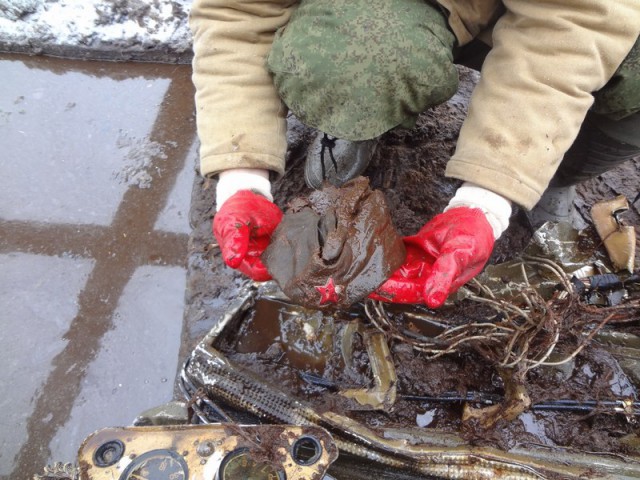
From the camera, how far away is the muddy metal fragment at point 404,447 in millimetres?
1512

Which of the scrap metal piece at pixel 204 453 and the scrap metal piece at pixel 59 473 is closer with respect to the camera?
the scrap metal piece at pixel 204 453

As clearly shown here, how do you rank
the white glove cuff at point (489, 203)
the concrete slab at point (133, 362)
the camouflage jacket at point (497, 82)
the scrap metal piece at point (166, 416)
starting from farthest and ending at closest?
the concrete slab at point (133, 362) → the scrap metal piece at point (166, 416) → the white glove cuff at point (489, 203) → the camouflage jacket at point (497, 82)

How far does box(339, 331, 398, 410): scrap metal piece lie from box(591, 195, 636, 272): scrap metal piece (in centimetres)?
107

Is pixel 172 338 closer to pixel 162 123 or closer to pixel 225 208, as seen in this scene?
pixel 225 208

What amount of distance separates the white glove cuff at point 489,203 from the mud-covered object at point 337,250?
0.88ft

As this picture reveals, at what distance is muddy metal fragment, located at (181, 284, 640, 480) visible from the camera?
1512mm

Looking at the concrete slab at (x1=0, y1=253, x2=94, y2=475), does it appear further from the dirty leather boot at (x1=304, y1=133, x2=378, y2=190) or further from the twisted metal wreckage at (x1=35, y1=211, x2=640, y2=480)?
the dirty leather boot at (x1=304, y1=133, x2=378, y2=190)

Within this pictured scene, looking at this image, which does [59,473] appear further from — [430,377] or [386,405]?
[430,377]

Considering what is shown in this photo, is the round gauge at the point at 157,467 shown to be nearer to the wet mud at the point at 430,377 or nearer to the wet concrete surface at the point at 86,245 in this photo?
the wet mud at the point at 430,377

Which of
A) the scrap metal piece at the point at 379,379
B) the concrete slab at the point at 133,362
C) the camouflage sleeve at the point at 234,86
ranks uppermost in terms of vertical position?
the camouflage sleeve at the point at 234,86

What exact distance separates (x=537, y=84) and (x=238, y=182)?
98cm

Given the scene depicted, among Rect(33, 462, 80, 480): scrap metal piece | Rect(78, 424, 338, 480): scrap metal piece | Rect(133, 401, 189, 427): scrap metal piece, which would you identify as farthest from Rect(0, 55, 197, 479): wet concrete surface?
Rect(78, 424, 338, 480): scrap metal piece

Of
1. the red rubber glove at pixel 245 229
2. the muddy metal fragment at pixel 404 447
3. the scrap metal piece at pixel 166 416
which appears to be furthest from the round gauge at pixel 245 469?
the red rubber glove at pixel 245 229

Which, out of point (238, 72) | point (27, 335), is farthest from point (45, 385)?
point (238, 72)
